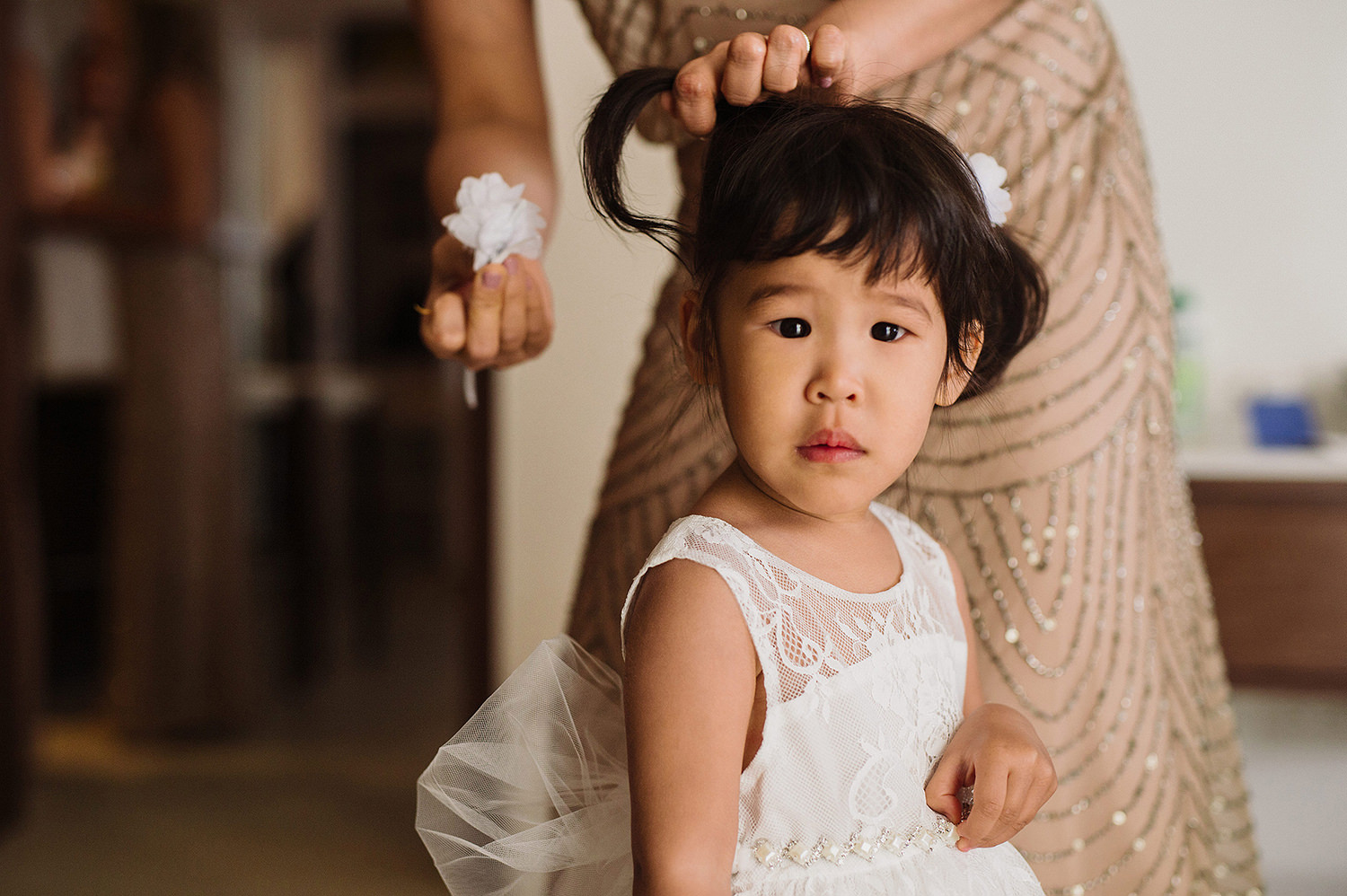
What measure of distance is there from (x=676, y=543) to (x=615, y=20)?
0.52m

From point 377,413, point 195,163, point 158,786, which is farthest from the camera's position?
point 377,413

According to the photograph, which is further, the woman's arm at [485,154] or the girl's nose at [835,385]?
the woman's arm at [485,154]

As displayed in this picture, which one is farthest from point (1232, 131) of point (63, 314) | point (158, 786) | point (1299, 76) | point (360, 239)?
point (360, 239)

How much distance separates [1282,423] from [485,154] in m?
1.33

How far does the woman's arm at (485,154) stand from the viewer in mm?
713

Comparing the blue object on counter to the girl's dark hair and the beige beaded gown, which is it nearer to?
the beige beaded gown

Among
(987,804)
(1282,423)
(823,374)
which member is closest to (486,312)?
(823,374)

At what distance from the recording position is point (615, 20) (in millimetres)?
914

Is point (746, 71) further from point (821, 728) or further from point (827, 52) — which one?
point (821, 728)

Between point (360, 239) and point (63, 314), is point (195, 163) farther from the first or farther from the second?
point (360, 239)

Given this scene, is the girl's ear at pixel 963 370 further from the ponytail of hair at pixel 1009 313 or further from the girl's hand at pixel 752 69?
the girl's hand at pixel 752 69

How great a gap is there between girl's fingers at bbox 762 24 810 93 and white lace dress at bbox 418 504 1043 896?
0.27m

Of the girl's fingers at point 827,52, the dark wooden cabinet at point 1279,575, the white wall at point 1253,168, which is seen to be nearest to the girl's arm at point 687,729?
the girl's fingers at point 827,52

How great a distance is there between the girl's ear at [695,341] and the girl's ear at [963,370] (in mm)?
148
